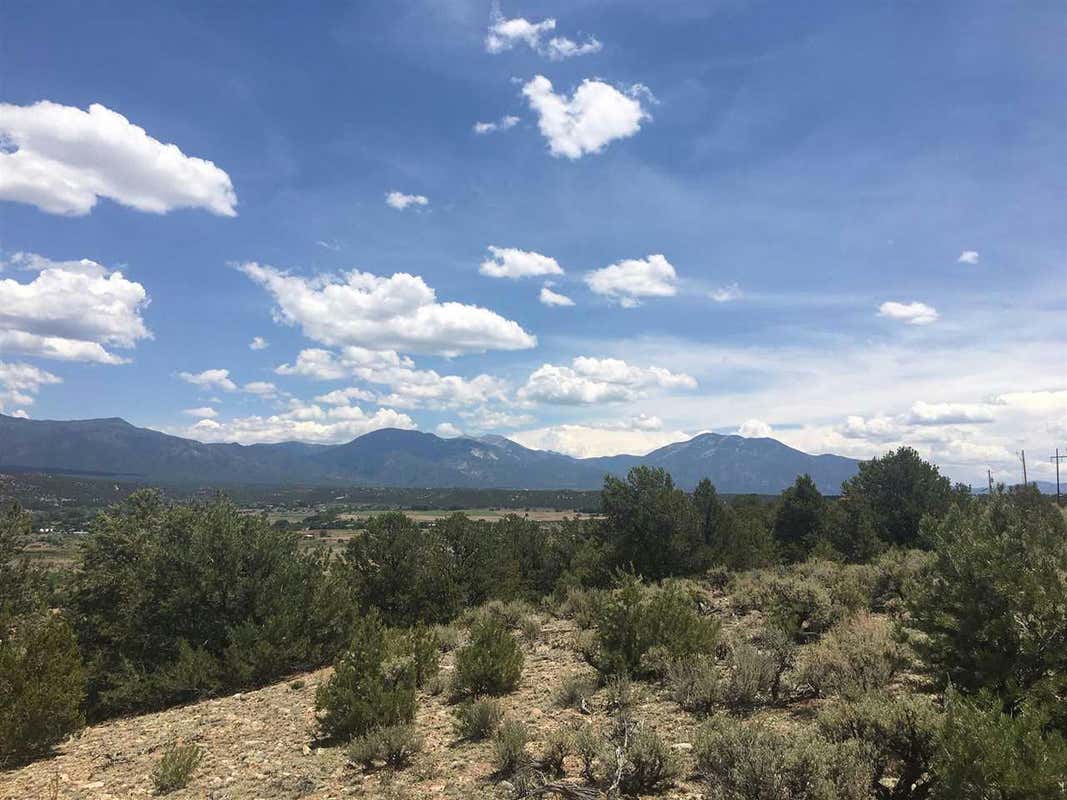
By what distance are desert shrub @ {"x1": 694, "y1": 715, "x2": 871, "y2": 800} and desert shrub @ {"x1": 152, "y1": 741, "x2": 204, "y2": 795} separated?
718 centimetres

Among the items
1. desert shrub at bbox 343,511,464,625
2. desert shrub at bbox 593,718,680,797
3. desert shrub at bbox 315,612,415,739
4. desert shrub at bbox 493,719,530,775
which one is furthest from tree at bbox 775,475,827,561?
desert shrub at bbox 593,718,680,797

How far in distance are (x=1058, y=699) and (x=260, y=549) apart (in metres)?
18.5

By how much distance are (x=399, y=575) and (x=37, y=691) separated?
1563 cm

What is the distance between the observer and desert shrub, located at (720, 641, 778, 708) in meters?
8.39

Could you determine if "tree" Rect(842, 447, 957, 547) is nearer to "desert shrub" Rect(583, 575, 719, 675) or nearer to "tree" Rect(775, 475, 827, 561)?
"tree" Rect(775, 475, 827, 561)

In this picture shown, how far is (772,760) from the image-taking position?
16.6 feet

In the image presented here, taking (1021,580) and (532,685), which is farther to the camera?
(532,685)

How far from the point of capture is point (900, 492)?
4016 centimetres

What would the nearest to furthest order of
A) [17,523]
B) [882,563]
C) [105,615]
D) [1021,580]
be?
1. [1021,580]
2. [882,563]
3. [105,615]
4. [17,523]

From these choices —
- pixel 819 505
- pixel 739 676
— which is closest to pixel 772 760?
pixel 739 676

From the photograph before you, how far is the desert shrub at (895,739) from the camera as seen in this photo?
5.28 metres

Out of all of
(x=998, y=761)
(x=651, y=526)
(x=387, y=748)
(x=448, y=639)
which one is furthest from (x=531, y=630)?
(x=651, y=526)

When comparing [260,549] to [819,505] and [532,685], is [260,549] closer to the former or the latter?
[532,685]

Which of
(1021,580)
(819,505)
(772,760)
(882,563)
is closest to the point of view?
(772,760)
